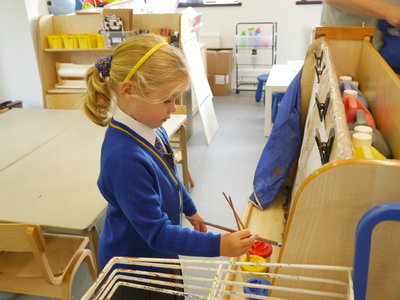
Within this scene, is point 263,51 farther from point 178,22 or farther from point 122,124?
point 122,124

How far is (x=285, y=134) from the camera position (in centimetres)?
166

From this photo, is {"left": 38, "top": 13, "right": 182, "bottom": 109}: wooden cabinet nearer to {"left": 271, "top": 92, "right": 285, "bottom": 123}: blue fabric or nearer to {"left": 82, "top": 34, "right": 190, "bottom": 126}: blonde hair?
{"left": 271, "top": 92, "right": 285, "bottom": 123}: blue fabric

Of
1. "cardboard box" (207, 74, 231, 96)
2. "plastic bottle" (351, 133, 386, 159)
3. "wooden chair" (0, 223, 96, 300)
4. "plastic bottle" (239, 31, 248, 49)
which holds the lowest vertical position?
"cardboard box" (207, 74, 231, 96)

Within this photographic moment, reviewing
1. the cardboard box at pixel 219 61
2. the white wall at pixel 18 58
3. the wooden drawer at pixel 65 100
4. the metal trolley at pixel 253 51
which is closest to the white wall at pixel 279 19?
the metal trolley at pixel 253 51

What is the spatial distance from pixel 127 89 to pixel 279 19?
455 centimetres

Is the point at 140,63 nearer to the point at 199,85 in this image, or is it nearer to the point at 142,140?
the point at 142,140

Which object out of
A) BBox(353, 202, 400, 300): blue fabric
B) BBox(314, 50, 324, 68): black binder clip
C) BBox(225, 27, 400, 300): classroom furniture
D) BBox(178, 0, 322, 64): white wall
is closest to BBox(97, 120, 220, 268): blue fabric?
BBox(225, 27, 400, 300): classroom furniture

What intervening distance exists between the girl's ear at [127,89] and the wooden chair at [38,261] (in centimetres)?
61

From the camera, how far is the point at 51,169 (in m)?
1.78

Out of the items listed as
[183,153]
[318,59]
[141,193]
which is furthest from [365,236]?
[183,153]

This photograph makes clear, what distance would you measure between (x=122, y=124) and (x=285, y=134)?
91 centimetres

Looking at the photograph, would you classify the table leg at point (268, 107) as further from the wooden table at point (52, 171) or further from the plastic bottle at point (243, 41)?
the plastic bottle at point (243, 41)

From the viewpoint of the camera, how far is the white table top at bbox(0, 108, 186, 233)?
4.62 ft

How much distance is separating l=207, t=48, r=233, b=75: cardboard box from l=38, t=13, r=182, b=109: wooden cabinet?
1.78 meters
